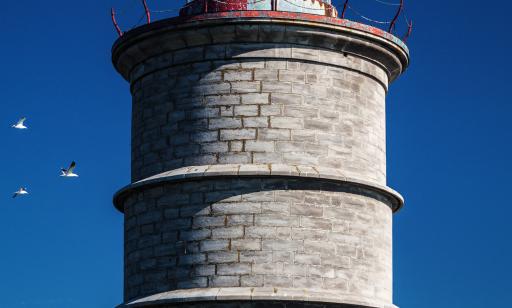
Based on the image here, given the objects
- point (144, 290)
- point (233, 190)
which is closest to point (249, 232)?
point (233, 190)

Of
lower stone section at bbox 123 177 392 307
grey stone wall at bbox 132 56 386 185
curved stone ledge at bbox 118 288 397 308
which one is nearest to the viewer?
curved stone ledge at bbox 118 288 397 308

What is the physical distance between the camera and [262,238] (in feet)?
52.5

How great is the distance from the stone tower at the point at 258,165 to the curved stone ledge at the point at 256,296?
0.06 feet

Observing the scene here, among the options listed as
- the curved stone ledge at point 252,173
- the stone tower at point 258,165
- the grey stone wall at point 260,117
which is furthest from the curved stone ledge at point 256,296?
the grey stone wall at point 260,117

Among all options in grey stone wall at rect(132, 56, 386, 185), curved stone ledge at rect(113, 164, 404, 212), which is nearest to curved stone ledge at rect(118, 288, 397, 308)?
curved stone ledge at rect(113, 164, 404, 212)

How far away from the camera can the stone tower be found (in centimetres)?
1603

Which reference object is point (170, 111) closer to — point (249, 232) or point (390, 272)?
point (249, 232)

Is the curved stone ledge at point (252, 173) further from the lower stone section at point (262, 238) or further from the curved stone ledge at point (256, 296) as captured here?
the curved stone ledge at point (256, 296)

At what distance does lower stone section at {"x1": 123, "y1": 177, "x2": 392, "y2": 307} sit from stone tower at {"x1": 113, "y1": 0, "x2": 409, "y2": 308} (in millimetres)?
17

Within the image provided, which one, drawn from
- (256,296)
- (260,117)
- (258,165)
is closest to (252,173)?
(258,165)

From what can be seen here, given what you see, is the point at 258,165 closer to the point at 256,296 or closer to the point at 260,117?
the point at 260,117

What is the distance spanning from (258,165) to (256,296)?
171cm

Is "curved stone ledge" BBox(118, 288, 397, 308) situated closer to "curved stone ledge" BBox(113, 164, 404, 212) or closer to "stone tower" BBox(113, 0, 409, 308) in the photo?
"stone tower" BBox(113, 0, 409, 308)

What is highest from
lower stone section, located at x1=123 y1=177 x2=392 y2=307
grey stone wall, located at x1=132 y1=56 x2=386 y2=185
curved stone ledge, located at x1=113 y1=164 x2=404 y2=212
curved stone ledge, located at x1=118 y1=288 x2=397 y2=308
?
grey stone wall, located at x1=132 y1=56 x2=386 y2=185
